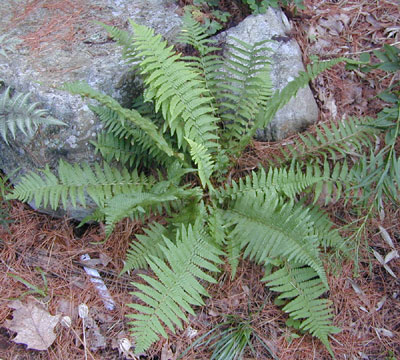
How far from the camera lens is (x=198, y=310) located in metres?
2.88

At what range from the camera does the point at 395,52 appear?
10.6 ft

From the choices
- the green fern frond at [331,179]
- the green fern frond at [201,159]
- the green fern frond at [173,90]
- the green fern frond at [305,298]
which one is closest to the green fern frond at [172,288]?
the green fern frond at [201,159]

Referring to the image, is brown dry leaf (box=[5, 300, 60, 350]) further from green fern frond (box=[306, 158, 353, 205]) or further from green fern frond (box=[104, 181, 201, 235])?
green fern frond (box=[306, 158, 353, 205])

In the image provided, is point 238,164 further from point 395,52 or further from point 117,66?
point 395,52

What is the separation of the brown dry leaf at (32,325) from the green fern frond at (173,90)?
1604mm

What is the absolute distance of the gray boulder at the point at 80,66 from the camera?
122 inches

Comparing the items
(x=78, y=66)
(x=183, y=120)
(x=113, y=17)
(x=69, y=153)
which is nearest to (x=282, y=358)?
(x=183, y=120)

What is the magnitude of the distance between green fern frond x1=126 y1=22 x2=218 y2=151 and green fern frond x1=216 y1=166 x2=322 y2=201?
42 centimetres

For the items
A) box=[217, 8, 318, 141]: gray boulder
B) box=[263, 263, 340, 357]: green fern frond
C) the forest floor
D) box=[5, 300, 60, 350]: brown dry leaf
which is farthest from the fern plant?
box=[5, 300, 60, 350]: brown dry leaf

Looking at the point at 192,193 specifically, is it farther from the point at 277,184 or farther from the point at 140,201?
the point at 277,184

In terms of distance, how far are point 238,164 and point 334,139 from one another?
0.84 m

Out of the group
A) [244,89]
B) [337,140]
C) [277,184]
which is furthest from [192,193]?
[337,140]

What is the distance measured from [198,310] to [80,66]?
7.50ft

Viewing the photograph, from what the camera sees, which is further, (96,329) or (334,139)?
(334,139)
